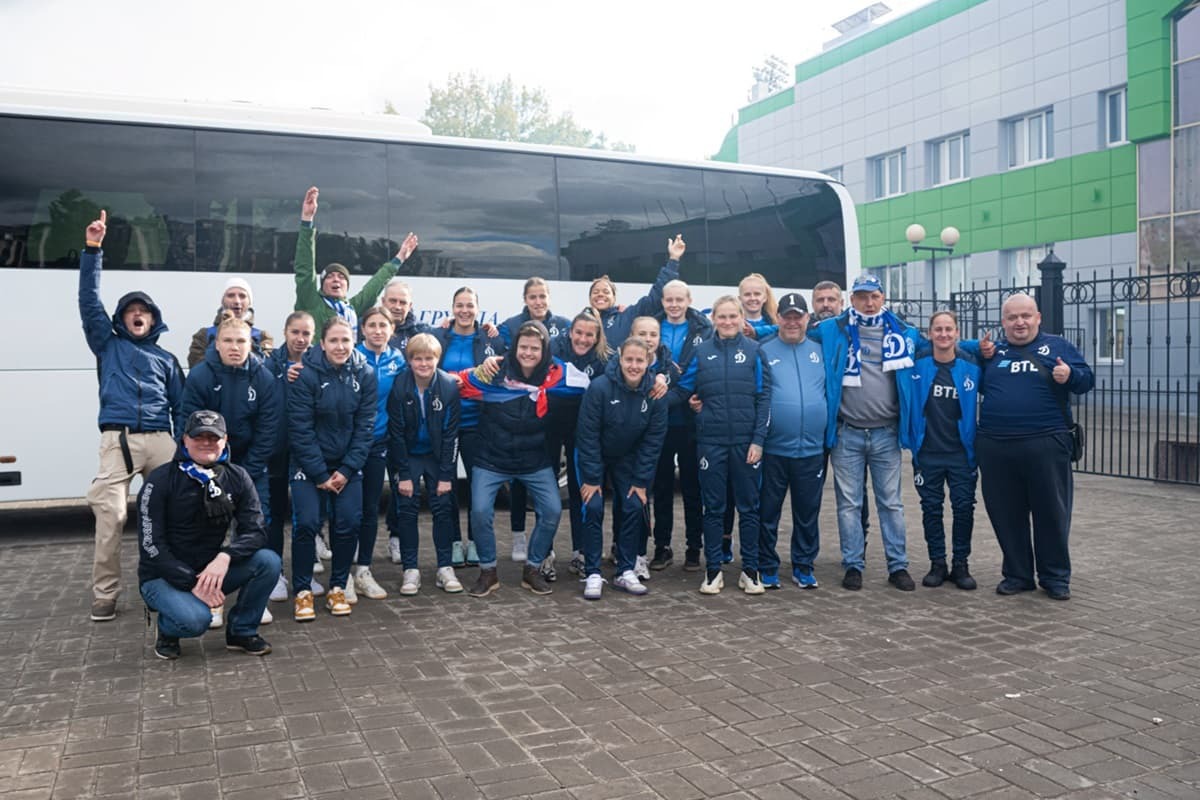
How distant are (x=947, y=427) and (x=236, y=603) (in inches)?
184

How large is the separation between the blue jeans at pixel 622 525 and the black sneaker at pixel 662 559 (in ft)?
2.27

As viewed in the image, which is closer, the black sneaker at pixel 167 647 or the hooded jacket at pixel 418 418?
the black sneaker at pixel 167 647

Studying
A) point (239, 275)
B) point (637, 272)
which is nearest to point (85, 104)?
point (239, 275)

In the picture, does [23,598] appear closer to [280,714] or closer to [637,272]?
[280,714]

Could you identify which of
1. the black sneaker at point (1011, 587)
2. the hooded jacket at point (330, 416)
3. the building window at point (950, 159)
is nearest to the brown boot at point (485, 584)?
the hooded jacket at point (330, 416)

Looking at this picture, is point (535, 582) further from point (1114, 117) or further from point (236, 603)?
point (1114, 117)

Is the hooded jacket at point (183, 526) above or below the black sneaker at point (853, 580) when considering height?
above

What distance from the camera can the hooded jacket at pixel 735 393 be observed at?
672cm

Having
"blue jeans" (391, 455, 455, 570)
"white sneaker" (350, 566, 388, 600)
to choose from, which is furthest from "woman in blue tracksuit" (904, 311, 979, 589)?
"white sneaker" (350, 566, 388, 600)

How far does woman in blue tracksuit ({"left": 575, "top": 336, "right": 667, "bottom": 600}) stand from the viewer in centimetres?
669

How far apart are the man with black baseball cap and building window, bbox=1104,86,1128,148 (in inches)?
899

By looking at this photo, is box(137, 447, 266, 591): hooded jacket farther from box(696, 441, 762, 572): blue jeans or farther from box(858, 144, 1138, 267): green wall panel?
box(858, 144, 1138, 267): green wall panel

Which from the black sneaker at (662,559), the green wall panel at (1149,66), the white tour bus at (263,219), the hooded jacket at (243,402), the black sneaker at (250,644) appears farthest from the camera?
the green wall panel at (1149,66)

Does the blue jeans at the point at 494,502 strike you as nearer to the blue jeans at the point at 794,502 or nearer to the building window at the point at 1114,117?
the blue jeans at the point at 794,502
